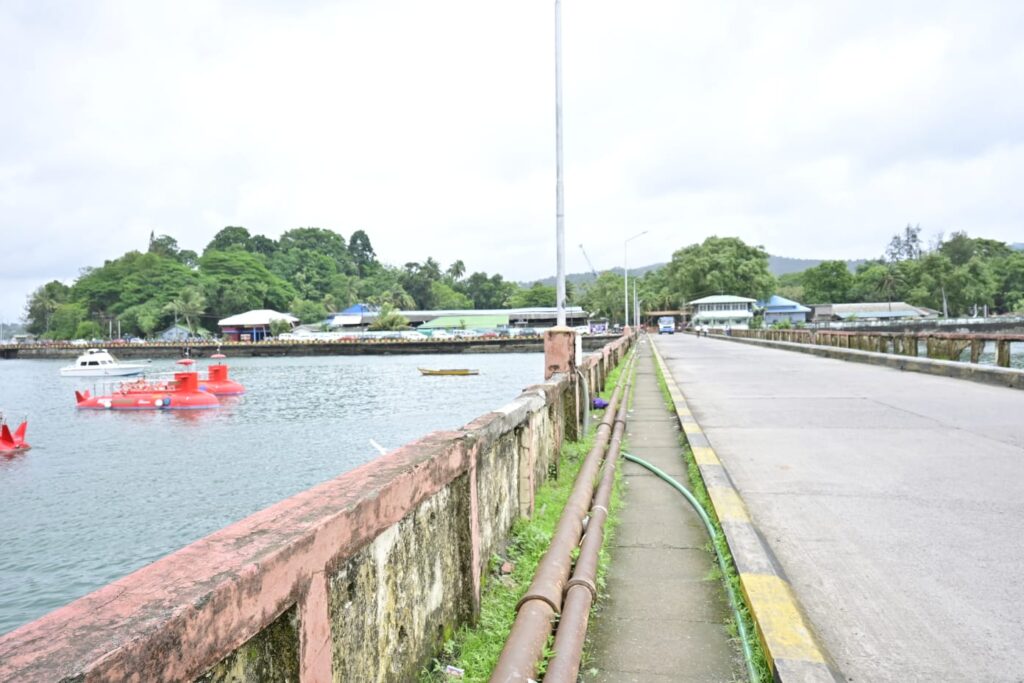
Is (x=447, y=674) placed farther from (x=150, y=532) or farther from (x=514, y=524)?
(x=150, y=532)

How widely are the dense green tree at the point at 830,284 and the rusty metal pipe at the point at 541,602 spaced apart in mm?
134152

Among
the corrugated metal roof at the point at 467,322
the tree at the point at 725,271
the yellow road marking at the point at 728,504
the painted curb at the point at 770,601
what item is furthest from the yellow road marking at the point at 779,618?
the tree at the point at 725,271

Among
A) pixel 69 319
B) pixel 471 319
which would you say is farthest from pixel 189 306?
pixel 471 319

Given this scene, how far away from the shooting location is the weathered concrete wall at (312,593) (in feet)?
4.96

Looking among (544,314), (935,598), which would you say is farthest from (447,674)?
(544,314)

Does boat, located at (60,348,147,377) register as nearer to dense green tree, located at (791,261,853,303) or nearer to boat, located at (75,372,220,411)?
boat, located at (75,372,220,411)

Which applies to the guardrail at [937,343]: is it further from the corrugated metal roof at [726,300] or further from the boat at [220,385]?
the corrugated metal roof at [726,300]

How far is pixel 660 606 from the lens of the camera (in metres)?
4.30

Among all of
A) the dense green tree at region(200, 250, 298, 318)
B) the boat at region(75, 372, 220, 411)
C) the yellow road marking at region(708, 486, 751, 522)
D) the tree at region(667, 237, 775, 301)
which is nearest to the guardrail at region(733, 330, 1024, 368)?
the yellow road marking at region(708, 486, 751, 522)

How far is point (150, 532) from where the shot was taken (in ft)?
44.2

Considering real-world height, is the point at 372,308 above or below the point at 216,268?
below

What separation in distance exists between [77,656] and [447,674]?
2136mm

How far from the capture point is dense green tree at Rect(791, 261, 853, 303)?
126m

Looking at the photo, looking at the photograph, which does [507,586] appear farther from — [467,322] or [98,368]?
[467,322]
